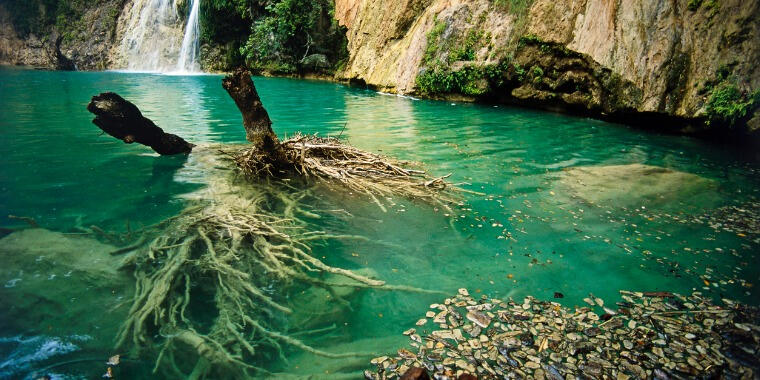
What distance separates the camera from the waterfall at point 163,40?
29.9 meters

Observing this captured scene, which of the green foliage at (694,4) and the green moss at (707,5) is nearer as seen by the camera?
the green moss at (707,5)

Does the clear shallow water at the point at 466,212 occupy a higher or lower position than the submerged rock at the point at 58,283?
higher

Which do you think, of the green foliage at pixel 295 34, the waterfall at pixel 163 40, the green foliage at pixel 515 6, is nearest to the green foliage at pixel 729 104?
the green foliage at pixel 515 6

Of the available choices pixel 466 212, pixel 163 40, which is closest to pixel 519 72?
pixel 466 212

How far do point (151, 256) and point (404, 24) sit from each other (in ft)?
65.5

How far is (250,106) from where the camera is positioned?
5719mm

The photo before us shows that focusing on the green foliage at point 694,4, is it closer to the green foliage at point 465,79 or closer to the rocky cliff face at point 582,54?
the rocky cliff face at point 582,54

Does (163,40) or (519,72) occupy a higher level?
(163,40)

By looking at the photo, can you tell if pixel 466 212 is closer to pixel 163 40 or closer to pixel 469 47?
pixel 469 47

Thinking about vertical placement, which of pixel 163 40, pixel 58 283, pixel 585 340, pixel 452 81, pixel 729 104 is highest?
pixel 163 40

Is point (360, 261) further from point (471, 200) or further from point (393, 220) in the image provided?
point (471, 200)

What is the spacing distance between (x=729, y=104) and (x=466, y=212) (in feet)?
27.2

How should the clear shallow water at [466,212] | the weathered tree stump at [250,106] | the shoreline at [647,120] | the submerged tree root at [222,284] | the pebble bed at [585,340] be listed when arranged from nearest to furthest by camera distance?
the pebble bed at [585,340] < the submerged tree root at [222,284] < the clear shallow water at [466,212] < the weathered tree stump at [250,106] < the shoreline at [647,120]

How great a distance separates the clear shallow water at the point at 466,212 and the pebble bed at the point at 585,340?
0.74 ft
